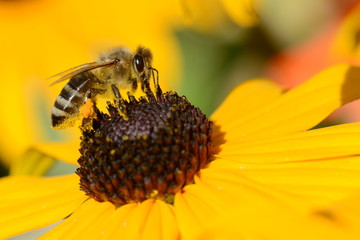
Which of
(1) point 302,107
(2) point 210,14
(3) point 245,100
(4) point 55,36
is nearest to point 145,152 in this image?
(1) point 302,107

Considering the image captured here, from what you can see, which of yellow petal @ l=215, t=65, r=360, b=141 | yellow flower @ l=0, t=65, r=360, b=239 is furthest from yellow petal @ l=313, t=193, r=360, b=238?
yellow petal @ l=215, t=65, r=360, b=141

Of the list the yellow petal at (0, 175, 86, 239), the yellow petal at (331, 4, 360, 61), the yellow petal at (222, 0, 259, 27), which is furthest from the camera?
the yellow petal at (222, 0, 259, 27)

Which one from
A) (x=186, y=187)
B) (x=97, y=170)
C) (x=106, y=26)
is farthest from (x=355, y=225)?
(x=106, y=26)

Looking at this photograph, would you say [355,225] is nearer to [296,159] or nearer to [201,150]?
[296,159]

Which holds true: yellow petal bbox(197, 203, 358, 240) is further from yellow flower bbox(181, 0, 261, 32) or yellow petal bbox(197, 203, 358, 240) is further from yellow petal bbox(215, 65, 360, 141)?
yellow flower bbox(181, 0, 261, 32)

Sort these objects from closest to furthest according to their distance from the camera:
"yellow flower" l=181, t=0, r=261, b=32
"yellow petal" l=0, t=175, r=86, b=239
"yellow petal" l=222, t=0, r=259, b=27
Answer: "yellow petal" l=0, t=175, r=86, b=239 → "yellow petal" l=222, t=0, r=259, b=27 → "yellow flower" l=181, t=0, r=261, b=32

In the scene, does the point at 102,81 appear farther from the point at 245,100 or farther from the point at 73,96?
the point at 245,100

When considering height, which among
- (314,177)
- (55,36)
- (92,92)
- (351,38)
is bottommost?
(314,177)
